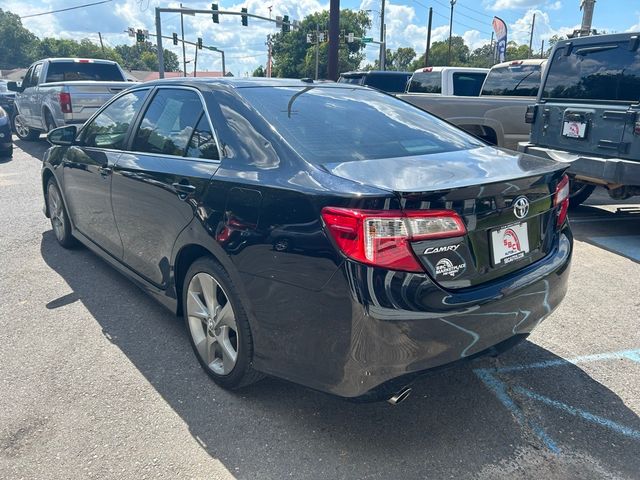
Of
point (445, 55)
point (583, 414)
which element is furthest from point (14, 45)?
point (583, 414)

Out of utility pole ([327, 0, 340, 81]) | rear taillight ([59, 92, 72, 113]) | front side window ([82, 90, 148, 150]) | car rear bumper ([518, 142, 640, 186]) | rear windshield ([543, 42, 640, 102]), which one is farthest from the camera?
utility pole ([327, 0, 340, 81])

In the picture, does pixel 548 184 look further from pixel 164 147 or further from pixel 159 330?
pixel 159 330

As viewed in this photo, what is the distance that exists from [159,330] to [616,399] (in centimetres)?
286

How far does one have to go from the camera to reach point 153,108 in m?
3.64

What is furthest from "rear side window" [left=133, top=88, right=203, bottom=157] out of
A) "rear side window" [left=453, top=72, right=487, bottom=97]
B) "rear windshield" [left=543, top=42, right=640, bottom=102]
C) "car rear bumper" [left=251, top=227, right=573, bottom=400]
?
"rear side window" [left=453, top=72, right=487, bottom=97]

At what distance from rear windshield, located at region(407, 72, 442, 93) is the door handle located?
831 centimetres

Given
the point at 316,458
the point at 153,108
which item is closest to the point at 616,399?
the point at 316,458

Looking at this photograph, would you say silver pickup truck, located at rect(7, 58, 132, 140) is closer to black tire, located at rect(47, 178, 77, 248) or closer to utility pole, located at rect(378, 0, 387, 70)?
black tire, located at rect(47, 178, 77, 248)

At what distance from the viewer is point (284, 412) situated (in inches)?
110

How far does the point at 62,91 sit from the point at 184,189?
8.89 meters

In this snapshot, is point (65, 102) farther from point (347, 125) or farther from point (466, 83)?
point (347, 125)

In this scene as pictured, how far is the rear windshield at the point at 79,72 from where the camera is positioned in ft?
39.9

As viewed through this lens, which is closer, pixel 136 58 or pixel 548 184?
pixel 548 184

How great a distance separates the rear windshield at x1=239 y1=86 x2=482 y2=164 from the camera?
270 centimetres
